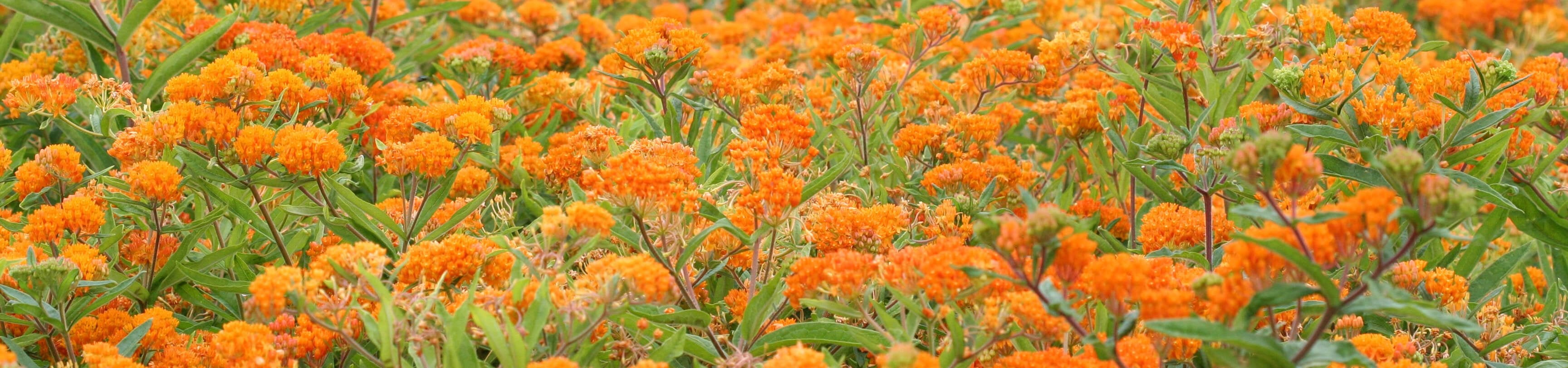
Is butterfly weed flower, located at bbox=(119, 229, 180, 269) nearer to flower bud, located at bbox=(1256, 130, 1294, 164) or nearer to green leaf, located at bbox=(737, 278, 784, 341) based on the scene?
green leaf, located at bbox=(737, 278, 784, 341)

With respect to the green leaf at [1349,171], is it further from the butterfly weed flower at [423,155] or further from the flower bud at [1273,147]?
the butterfly weed flower at [423,155]

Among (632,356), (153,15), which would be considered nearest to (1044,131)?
(632,356)

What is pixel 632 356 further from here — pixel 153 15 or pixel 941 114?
pixel 153 15

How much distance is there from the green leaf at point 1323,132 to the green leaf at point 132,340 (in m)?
2.82

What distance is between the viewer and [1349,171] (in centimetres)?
302

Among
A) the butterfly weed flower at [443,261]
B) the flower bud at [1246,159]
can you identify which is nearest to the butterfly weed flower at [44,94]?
the butterfly weed flower at [443,261]

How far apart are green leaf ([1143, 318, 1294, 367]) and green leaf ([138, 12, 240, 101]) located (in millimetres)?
3285

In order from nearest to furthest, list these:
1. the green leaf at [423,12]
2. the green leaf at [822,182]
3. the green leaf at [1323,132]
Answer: the green leaf at [822,182] → the green leaf at [1323,132] → the green leaf at [423,12]

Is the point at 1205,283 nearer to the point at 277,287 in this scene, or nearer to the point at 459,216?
the point at 277,287

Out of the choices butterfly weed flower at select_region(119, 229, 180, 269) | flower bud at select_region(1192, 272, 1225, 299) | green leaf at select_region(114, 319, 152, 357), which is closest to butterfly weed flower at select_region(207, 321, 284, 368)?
green leaf at select_region(114, 319, 152, 357)

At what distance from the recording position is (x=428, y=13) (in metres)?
5.07

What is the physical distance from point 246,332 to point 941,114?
2.35 m

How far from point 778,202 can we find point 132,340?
1.51 m

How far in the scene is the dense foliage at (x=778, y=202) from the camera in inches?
87.4
